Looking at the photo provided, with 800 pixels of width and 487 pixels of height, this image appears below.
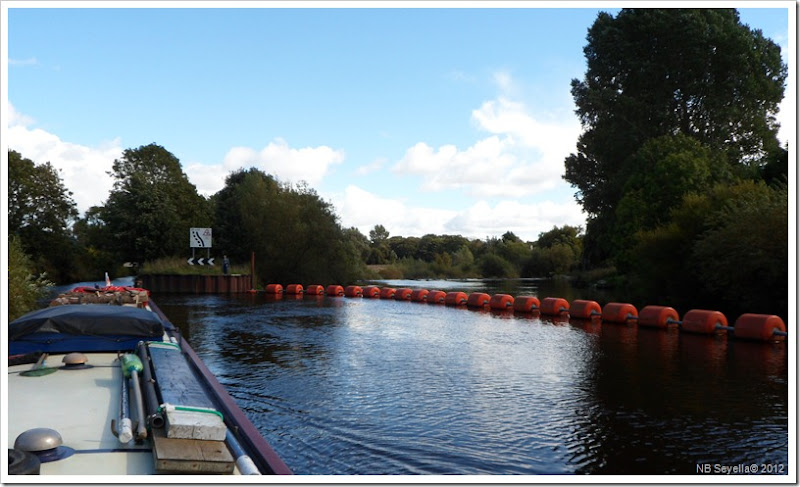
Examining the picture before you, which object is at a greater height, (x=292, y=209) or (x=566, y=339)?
(x=292, y=209)

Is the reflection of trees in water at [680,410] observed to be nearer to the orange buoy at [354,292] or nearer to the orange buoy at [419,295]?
the orange buoy at [419,295]

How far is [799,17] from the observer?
6.12 m

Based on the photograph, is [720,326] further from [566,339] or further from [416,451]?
[416,451]

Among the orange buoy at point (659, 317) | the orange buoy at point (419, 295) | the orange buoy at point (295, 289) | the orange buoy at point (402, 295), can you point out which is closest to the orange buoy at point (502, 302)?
the orange buoy at point (419, 295)

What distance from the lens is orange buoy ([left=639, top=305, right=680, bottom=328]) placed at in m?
17.6

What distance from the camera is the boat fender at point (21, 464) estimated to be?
379 cm

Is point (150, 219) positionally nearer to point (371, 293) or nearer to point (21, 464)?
point (371, 293)

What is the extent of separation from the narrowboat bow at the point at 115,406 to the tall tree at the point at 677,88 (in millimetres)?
31075

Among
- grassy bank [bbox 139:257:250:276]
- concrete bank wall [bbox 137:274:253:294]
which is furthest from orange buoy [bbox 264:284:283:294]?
grassy bank [bbox 139:257:250:276]

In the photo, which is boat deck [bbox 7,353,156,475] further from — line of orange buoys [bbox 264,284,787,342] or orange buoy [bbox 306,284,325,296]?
orange buoy [bbox 306,284,325,296]

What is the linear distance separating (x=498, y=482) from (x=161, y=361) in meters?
4.57

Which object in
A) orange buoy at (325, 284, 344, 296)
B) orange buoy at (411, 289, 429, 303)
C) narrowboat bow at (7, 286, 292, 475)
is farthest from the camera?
orange buoy at (325, 284, 344, 296)

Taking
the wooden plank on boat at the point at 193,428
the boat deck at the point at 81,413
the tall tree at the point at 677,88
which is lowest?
the boat deck at the point at 81,413

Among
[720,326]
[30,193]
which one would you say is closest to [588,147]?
[720,326]
